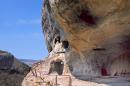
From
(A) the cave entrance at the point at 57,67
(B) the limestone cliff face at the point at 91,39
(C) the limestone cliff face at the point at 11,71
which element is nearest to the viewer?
(B) the limestone cliff face at the point at 91,39

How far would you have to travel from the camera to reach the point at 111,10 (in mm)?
3914

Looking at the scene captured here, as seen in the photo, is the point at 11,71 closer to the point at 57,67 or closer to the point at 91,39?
the point at 57,67

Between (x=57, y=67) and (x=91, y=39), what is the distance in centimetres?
97

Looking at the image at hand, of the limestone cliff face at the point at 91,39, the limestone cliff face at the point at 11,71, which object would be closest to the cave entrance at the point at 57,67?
the limestone cliff face at the point at 91,39

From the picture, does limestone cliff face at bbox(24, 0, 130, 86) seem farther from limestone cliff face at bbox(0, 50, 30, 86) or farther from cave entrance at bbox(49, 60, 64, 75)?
limestone cliff face at bbox(0, 50, 30, 86)

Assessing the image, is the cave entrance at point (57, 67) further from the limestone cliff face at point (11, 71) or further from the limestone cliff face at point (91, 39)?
the limestone cliff face at point (11, 71)

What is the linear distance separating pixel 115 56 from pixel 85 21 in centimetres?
78

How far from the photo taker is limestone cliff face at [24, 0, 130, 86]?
155 inches

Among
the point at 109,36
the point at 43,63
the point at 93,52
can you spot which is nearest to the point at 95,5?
the point at 109,36

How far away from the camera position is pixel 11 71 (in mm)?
18531

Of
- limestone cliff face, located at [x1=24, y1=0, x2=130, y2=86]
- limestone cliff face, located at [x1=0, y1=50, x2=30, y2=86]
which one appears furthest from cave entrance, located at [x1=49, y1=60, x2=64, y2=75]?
Result: limestone cliff face, located at [x1=0, y1=50, x2=30, y2=86]

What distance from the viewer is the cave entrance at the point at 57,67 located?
5113 millimetres

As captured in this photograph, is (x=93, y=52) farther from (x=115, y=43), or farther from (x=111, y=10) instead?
(x=111, y=10)

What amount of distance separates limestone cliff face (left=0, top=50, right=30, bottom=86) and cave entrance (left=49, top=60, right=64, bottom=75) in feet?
42.6
